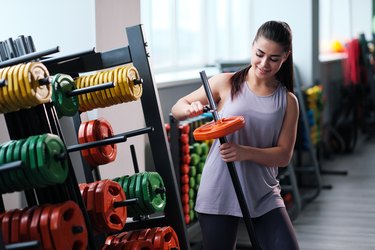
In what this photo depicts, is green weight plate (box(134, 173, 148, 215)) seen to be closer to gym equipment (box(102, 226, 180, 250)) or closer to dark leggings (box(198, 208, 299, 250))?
gym equipment (box(102, 226, 180, 250))

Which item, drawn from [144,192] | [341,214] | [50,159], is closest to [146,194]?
[144,192]

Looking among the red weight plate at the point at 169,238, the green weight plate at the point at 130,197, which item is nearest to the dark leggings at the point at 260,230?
the red weight plate at the point at 169,238

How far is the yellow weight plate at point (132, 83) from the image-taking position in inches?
90.4

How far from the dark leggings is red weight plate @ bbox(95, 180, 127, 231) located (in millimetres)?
318

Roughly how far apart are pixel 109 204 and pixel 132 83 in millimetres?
450

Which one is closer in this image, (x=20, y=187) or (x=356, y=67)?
(x=20, y=187)

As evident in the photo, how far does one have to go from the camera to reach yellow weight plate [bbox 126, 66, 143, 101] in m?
2.29

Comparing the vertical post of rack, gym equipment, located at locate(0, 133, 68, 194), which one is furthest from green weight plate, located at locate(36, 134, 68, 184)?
the vertical post of rack

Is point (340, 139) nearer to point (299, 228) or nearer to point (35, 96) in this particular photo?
point (299, 228)

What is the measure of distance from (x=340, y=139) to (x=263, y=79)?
5250 mm

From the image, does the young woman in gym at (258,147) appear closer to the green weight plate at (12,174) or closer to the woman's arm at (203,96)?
the woman's arm at (203,96)

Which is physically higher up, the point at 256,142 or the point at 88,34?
the point at 88,34

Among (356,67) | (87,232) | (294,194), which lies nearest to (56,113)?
(87,232)

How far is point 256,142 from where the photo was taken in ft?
7.72
